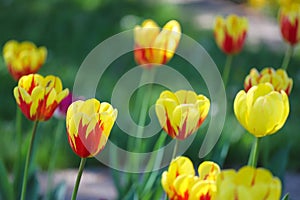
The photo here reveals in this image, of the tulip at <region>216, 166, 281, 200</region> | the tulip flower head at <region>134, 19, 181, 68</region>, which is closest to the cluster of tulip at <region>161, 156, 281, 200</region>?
the tulip at <region>216, 166, 281, 200</region>

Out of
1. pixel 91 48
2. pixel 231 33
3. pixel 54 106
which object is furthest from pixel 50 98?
pixel 91 48

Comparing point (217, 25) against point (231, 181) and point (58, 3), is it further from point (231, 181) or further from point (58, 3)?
point (58, 3)

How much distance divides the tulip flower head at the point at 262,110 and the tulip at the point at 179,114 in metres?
0.07

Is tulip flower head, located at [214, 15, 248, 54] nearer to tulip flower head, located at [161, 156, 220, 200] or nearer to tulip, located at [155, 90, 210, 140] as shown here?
tulip, located at [155, 90, 210, 140]

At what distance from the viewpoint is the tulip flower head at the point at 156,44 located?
5.33 feet

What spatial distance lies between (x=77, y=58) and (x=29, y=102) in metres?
2.28

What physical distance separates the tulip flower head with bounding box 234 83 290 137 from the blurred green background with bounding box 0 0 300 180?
121 centimetres

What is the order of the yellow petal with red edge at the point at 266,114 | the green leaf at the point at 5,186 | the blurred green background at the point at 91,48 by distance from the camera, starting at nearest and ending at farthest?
the yellow petal with red edge at the point at 266,114 → the green leaf at the point at 5,186 → the blurred green background at the point at 91,48

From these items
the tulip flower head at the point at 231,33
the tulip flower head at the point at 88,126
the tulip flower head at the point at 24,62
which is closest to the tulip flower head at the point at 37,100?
the tulip flower head at the point at 88,126

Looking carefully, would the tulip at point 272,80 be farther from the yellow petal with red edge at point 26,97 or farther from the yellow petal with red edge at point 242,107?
the yellow petal with red edge at point 26,97

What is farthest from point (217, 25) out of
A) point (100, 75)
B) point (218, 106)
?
point (100, 75)

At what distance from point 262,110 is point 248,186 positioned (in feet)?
0.91

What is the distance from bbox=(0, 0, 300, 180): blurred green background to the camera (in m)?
2.64

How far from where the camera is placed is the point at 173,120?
1.20 m
